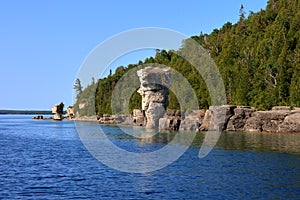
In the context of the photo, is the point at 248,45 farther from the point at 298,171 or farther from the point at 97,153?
the point at 298,171

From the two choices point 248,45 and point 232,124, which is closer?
point 232,124

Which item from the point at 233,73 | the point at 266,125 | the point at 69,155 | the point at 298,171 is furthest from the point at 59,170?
the point at 233,73

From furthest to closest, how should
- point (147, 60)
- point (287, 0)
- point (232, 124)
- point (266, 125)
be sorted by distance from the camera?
point (147, 60) < point (287, 0) < point (232, 124) < point (266, 125)

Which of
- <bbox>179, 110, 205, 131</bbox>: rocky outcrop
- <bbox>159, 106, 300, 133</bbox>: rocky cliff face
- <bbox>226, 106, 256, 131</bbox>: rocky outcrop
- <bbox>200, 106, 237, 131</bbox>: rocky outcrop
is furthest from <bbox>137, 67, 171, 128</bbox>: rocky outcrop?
<bbox>226, 106, 256, 131</bbox>: rocky outcrop

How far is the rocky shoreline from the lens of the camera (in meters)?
85.3

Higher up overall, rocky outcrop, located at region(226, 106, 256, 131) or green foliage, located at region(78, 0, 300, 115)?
green foliage, located at region(78, 0, 300, 115)

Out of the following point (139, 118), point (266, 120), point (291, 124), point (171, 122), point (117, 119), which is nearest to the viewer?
point (291, 124)

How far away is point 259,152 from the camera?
52.8 m

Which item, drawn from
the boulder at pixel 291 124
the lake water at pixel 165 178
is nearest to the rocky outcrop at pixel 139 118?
the boulder at pixel 291 124

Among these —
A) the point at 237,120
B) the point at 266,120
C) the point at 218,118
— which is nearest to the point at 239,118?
the point at 237,120

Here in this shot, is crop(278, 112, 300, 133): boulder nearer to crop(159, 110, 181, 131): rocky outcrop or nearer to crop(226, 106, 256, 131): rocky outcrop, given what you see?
crop(226, 106, 256, 131): rocky outcrop

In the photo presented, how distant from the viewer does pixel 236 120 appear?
96.8m

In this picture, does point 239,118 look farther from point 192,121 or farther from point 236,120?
point 192,121

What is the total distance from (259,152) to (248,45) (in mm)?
80148
